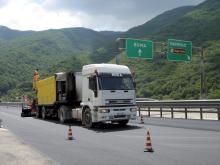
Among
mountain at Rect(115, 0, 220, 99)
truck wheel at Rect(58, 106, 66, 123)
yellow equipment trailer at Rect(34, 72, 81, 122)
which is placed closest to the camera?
yellow equipment trailer at Rect(34, 72, 81, 122)

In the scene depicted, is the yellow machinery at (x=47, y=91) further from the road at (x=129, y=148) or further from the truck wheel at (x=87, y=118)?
the road at (x=129, y=148)

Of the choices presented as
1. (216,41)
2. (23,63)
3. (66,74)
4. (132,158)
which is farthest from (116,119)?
(23,63)

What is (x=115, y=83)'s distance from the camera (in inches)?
739

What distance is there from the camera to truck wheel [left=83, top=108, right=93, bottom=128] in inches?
763

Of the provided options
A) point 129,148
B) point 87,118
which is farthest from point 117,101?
point 129,148

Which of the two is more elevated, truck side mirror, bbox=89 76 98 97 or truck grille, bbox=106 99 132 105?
truck side mirror, bbox=89 76 98 97

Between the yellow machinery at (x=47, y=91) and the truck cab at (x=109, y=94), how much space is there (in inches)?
243

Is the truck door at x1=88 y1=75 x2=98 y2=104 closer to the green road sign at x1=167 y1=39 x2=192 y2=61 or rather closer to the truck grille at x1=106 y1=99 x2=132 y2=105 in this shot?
the truck grille at x1=106 y1=99 x2=132 y2=105

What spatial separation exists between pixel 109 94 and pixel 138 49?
2215 centimetres

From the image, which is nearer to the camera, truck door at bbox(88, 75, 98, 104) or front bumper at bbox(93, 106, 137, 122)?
front bumper at bbox(93, 106, 137, 122)

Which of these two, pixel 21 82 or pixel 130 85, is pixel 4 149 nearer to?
pixel 130 85

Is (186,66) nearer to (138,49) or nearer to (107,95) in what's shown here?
(138,49)

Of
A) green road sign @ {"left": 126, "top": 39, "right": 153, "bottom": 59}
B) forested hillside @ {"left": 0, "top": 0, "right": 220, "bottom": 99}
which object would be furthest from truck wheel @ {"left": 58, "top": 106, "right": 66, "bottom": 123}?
forested hillside @ {"left": 0, "top": 0, "right": 220, "bottom": 99}

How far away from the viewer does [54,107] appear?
25.8 meters
